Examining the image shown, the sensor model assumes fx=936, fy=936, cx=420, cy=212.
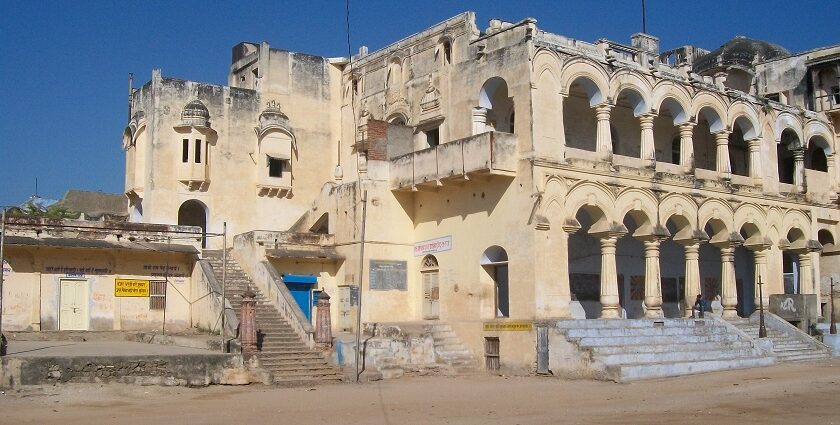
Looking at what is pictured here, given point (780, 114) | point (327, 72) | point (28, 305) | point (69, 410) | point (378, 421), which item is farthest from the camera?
Result: point (327, 72)

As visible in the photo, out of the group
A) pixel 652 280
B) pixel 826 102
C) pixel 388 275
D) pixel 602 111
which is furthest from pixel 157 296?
pixel 826 102

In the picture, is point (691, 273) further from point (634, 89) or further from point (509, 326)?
point (509, 326)

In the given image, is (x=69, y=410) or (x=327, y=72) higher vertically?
(x=327, y=72)

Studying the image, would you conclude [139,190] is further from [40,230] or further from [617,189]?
[617,189]

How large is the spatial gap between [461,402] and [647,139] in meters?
12.8

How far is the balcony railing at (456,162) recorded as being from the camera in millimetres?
24844

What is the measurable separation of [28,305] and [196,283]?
4.47 metres

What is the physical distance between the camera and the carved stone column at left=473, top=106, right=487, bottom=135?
27.3 meters

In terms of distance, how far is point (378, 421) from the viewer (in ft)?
49.0

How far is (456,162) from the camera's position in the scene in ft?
85.2

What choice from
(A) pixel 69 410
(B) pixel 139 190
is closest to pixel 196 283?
(B) pixel 139 190

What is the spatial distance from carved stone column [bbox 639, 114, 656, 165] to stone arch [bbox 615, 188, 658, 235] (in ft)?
3.47

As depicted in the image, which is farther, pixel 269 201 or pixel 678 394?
pixel 269 201

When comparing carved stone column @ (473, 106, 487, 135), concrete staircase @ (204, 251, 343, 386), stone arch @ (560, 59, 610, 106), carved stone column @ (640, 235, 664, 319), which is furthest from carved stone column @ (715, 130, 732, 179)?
concrete staircase @ (204, 251, 343, 386)
